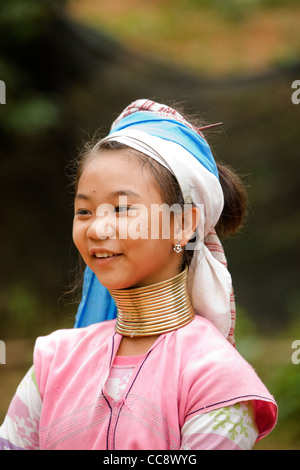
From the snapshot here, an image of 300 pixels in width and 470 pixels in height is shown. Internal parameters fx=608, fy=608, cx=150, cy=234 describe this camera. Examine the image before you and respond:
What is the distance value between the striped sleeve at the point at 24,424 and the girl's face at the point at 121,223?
17.9 inches

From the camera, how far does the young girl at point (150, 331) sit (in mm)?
1657

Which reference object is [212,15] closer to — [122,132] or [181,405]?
[122,132]

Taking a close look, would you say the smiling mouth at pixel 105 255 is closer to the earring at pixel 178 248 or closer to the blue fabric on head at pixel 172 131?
the earring at pixel 178 248

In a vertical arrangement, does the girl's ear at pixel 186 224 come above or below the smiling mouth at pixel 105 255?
above

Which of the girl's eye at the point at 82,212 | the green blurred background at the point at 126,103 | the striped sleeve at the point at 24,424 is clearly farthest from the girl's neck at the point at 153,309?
the green blurred background at the point at 126,103

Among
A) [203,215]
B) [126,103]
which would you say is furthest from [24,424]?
[126,103]

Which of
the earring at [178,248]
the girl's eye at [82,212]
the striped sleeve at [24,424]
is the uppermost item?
the girl's eye at [82,212]

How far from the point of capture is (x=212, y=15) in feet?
24.1

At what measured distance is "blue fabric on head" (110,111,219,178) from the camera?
186 centimetres

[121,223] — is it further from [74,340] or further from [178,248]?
[74,340]

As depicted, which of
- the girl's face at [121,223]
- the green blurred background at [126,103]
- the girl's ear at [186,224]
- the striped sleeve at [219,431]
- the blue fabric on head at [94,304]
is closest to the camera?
the striped sleeve at [219,431]

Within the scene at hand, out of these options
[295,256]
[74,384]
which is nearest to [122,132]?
[74,384]

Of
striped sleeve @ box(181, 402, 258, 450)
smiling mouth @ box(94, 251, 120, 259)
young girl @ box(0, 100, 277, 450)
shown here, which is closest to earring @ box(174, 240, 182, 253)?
young girl @ box(0, 100, 277, 450)

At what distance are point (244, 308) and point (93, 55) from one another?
10.3 feet
